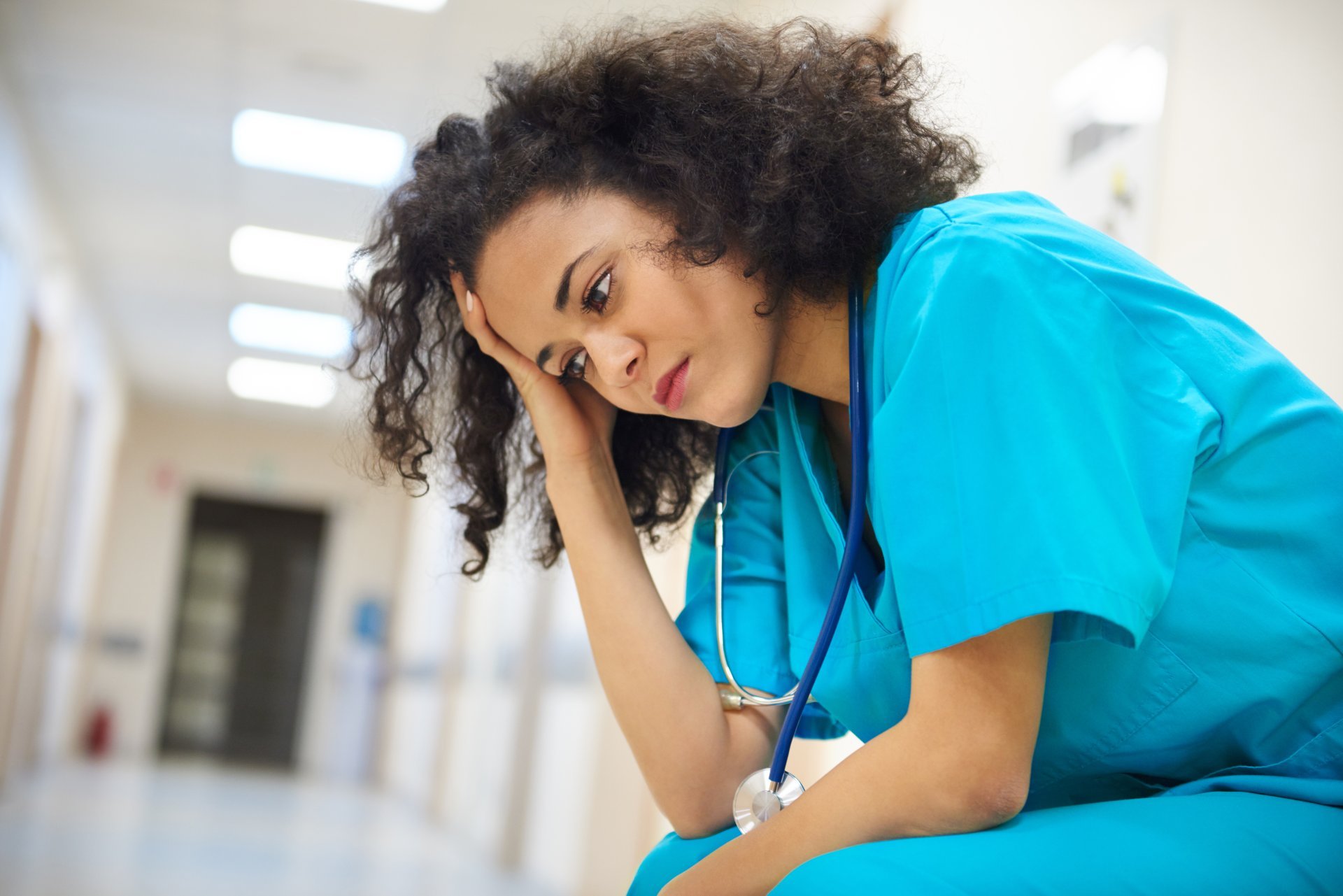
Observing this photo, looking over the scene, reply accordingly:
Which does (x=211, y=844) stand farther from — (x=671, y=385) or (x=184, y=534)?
(x=184, y=534)

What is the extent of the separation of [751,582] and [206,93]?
4285mm

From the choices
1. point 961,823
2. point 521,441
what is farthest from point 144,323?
point 961,823

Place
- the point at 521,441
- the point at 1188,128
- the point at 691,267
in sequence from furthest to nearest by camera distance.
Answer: the point at 1188,128
the point at 521,441
the point at 691,267

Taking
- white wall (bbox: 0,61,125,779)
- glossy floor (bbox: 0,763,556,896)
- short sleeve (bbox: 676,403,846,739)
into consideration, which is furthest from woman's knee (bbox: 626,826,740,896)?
white wall (bbox: 0,61,125,779)

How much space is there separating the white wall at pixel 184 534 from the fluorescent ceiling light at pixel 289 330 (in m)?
2.41

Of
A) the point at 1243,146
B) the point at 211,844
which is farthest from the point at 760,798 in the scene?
the point at 211,844

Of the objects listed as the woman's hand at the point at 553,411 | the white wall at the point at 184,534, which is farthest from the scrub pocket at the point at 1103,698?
the white wall at the point at 184,534

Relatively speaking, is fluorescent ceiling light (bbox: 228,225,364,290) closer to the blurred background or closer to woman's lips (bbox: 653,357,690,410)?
the blurred background

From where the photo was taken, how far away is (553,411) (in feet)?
4.62

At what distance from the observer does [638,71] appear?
3.92 ft

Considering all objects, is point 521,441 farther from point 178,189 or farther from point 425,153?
point 178,189

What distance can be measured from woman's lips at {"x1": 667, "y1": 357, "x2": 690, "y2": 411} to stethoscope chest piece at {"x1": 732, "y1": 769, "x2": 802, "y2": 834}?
1.20ft

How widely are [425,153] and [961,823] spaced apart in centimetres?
96

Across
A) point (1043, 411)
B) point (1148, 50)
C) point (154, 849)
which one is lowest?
Result: point (154, 849)
